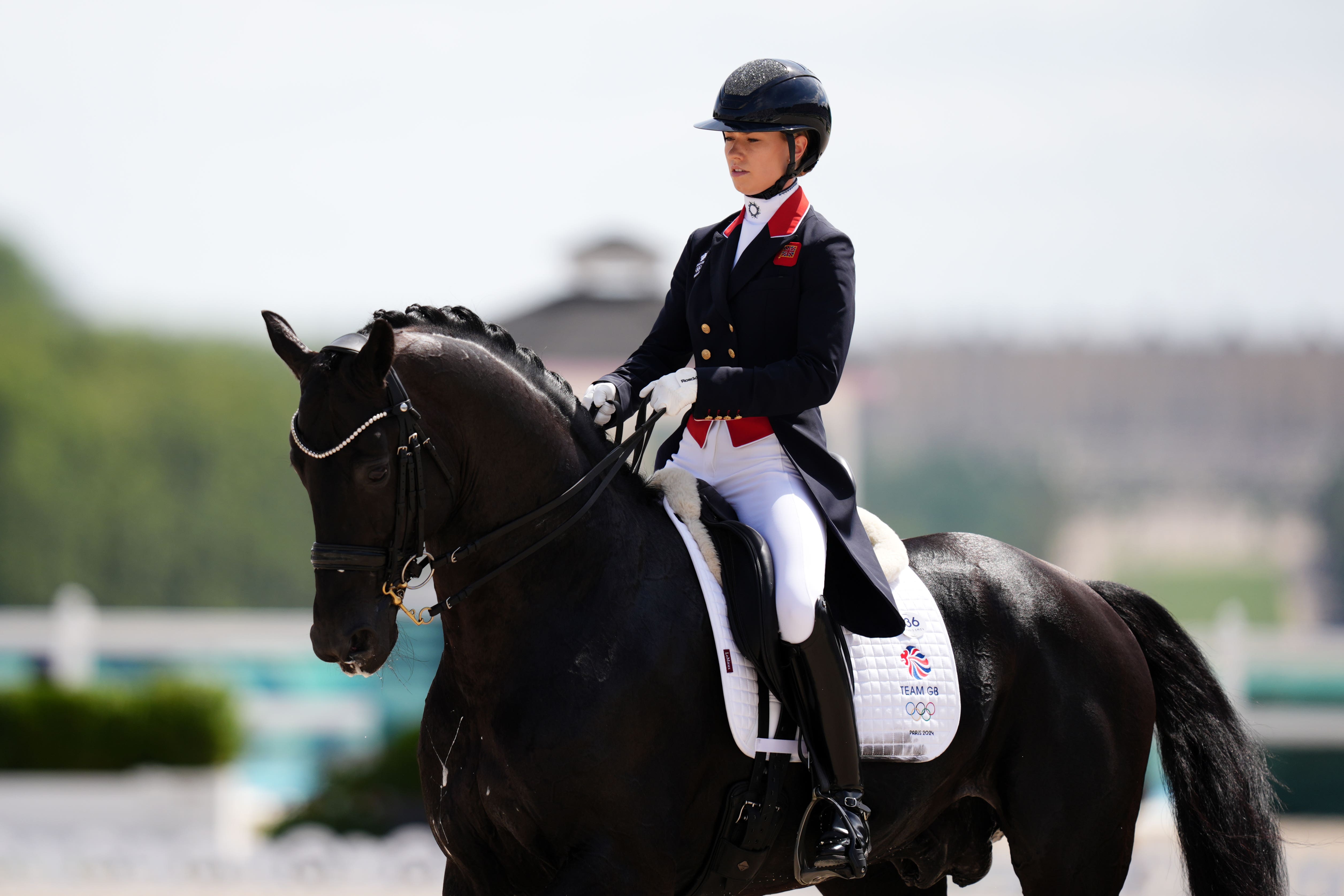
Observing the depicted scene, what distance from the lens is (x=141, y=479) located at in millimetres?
49188

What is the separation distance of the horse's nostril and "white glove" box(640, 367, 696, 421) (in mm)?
922

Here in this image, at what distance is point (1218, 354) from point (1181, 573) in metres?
11.4

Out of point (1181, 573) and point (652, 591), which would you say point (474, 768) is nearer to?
point (652, 591)

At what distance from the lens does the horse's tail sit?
445 centimetres

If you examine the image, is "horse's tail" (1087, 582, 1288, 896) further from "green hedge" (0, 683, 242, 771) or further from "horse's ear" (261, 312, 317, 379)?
"green hedge" (0, 683, 242, 771)

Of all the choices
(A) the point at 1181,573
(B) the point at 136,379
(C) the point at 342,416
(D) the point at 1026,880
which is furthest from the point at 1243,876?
(A) the point at 1181,573

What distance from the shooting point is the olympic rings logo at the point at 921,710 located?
12.9ft

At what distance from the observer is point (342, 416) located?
3213 mm

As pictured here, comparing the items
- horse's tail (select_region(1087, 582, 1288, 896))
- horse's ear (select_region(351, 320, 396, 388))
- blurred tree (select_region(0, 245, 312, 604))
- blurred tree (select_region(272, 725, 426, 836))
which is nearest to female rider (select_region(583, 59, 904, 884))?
horse's ear (select_region(351, 320, 396, 388))

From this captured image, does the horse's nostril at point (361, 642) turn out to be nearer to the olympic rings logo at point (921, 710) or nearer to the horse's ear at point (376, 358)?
the horse's ear at point (376, 358)

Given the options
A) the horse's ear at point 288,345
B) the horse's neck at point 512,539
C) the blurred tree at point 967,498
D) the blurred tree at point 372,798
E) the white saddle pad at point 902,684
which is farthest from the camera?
the blurred tree at point 967,498

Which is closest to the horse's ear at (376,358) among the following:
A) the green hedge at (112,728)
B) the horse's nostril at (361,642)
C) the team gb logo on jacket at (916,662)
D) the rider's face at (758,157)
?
the horse's nostril at (361,642)

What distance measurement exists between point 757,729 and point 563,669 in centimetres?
55

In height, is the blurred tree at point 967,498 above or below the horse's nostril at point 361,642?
below
